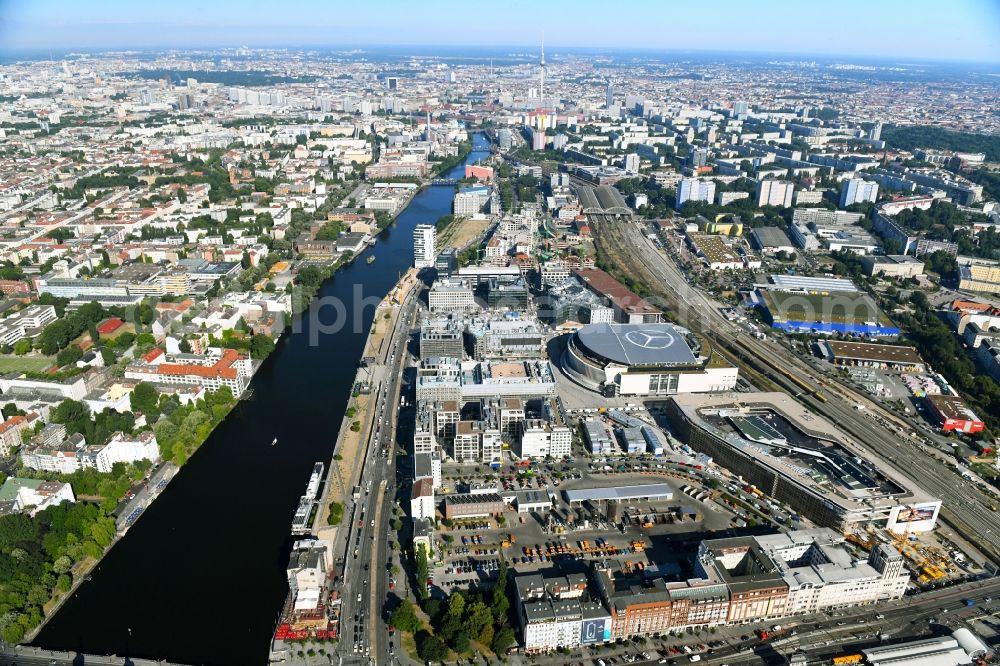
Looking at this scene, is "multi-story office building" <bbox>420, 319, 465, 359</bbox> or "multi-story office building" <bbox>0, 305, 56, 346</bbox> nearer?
"multi-story office building" <bbox>420, 319, 465, 359</bbox>

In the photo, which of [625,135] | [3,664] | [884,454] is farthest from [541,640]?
[625,135]

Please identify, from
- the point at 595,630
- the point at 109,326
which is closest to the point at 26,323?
the point at 109,326

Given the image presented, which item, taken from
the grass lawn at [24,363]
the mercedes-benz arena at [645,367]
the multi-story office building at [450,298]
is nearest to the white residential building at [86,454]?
the grass lawn at [24,363]

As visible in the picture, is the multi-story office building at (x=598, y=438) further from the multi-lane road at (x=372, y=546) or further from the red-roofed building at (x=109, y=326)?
the red-roofed building at (x=109, y=326)

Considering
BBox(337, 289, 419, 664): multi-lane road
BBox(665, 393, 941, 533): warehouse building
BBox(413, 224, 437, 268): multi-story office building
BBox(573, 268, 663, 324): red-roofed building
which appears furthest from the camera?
BBox(413, 224, 437, 268): multi-story office building

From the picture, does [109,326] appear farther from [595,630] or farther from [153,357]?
[595,630]

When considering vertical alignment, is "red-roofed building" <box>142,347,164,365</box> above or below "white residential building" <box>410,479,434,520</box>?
above

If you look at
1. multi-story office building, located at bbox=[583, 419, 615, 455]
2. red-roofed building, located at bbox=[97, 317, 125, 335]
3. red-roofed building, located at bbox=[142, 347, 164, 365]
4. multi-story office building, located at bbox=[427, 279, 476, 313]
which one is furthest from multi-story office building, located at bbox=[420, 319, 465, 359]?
red-roofed building, located at bbox=[97, 317, 125, 335]

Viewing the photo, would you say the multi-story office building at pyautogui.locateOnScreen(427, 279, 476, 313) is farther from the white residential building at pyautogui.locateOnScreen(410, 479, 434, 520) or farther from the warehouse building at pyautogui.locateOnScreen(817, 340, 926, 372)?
the warehouse building at pyautogui.locateOnScreen(817, 340, 926, 372)
